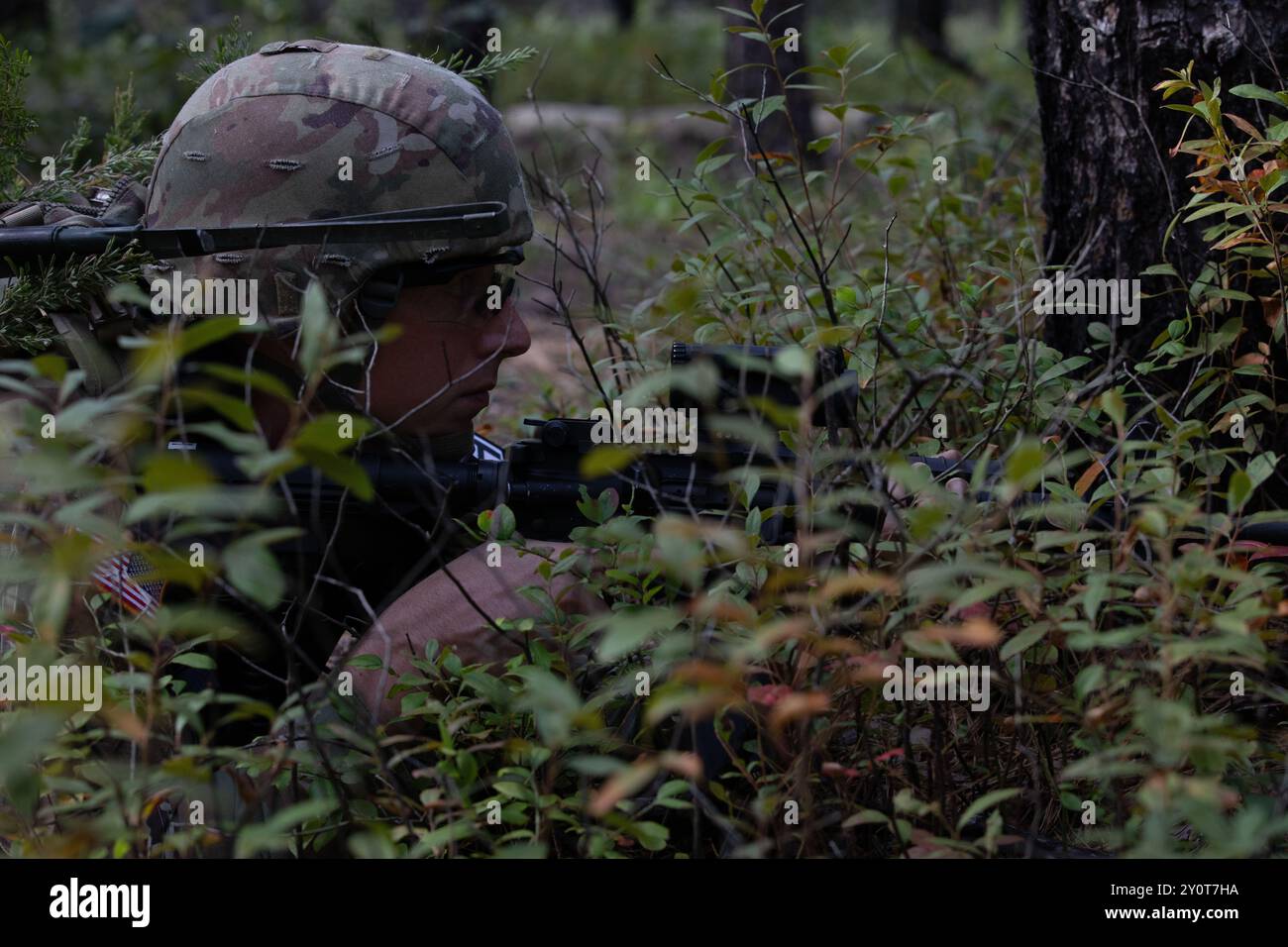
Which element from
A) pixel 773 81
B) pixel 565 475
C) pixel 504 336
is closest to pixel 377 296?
pixel 504 336

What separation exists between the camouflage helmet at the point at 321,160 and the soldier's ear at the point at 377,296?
0.03m

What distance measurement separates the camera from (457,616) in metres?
2.33

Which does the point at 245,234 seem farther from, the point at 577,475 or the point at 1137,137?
the point at 1137,137

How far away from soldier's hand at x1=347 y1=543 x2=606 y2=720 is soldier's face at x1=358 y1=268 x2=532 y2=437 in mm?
357

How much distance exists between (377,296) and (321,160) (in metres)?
0.29

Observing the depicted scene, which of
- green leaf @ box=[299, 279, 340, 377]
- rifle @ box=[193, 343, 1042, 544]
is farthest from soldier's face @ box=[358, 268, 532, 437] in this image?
green leaf @ box=[299, 279, 340, 377]

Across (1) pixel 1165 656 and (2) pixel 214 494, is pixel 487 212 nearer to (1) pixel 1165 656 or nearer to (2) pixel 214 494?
(2) pixel 214 494

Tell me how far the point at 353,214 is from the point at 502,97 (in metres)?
8.83

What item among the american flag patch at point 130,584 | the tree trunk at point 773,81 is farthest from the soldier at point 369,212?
the tree trunk at point 773,81

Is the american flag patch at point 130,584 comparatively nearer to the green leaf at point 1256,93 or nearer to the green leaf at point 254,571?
the green leaf at point 254,571

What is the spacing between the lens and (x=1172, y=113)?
273 centimetres

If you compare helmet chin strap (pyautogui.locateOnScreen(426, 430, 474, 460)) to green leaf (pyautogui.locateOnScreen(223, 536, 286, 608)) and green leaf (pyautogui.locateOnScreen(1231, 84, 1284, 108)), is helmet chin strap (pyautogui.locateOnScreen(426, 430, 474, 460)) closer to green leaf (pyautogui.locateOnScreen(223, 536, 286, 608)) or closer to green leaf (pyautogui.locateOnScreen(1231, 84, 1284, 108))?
green leaf (pyautogui.locateOnScreen(223, 536, 286, 608))

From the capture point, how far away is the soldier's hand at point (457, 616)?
2268 mm

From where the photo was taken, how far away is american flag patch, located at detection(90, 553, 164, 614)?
2.25m
